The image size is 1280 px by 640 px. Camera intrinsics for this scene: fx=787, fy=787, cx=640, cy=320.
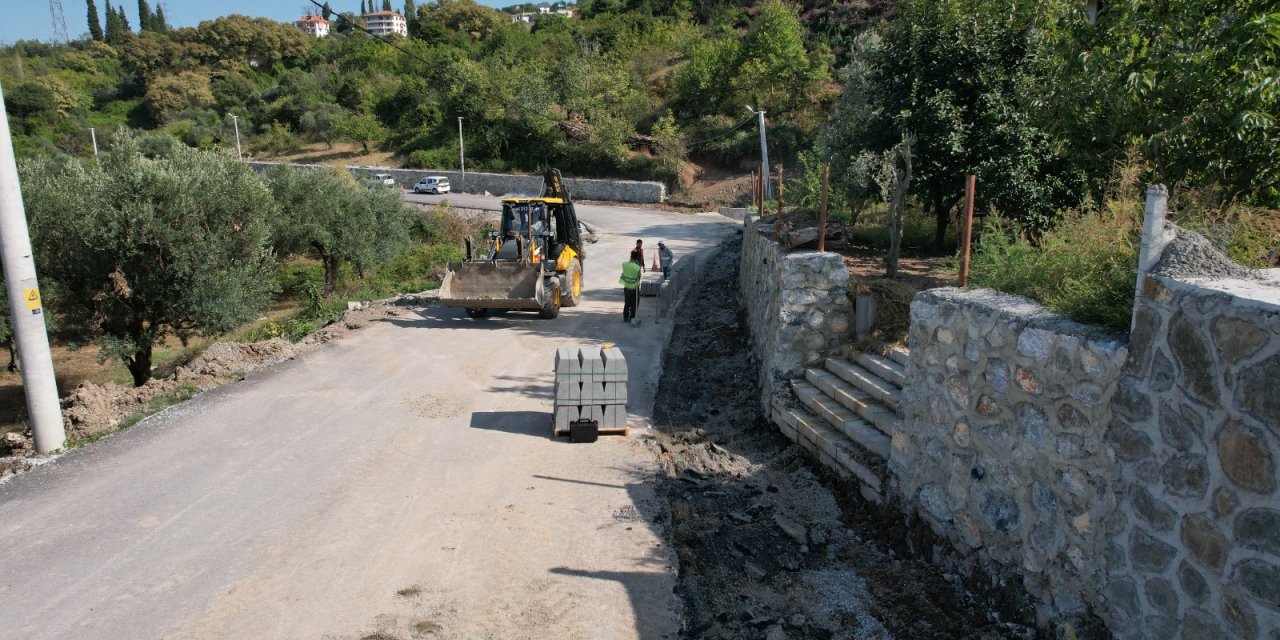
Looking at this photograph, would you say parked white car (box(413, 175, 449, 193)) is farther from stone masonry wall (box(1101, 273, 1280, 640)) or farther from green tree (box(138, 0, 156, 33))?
green tree (box(138, 0, 156, 33))

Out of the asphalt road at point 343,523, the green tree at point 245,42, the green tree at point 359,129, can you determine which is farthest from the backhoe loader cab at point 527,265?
the green tree at point 245,42

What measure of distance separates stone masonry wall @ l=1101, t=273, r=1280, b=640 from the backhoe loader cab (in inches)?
477

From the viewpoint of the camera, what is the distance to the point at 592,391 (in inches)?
375

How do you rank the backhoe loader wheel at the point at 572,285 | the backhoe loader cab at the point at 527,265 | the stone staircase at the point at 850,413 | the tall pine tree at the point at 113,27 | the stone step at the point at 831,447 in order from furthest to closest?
1. the tall pine tree at the point at 113,27
2. the backhoe loader wheel at the point at 572,285
3. the backhoe loader cab at the point at 527,265
4. the stone staircase at the point at 850,413
5. the stone step at the point at 831,447

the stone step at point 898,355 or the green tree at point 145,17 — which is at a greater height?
the green tree at point 145,17

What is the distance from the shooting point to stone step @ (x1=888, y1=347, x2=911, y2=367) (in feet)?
26.7

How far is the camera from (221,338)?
54.1 ft

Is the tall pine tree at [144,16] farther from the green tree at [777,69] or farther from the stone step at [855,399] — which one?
the stone step at [855,399]

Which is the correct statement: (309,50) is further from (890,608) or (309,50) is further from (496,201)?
(890,608)

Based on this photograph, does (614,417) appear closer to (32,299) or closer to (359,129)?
(32,299)

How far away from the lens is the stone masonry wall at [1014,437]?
4652 millimetres

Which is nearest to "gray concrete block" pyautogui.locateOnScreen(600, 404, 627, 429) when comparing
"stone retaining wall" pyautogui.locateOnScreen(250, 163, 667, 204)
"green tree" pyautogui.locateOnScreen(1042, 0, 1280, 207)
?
"green tree" pyautogui.locateOnScreen(1042, 0, 1280, 207)

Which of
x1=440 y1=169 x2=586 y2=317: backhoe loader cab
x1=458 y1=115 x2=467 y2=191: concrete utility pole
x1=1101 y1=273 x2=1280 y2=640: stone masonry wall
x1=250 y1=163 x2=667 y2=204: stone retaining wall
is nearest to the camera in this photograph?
x1=1101 y1=273 x2=1280 y2=640: stone masonry wall

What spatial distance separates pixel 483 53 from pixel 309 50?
94.4 ft
